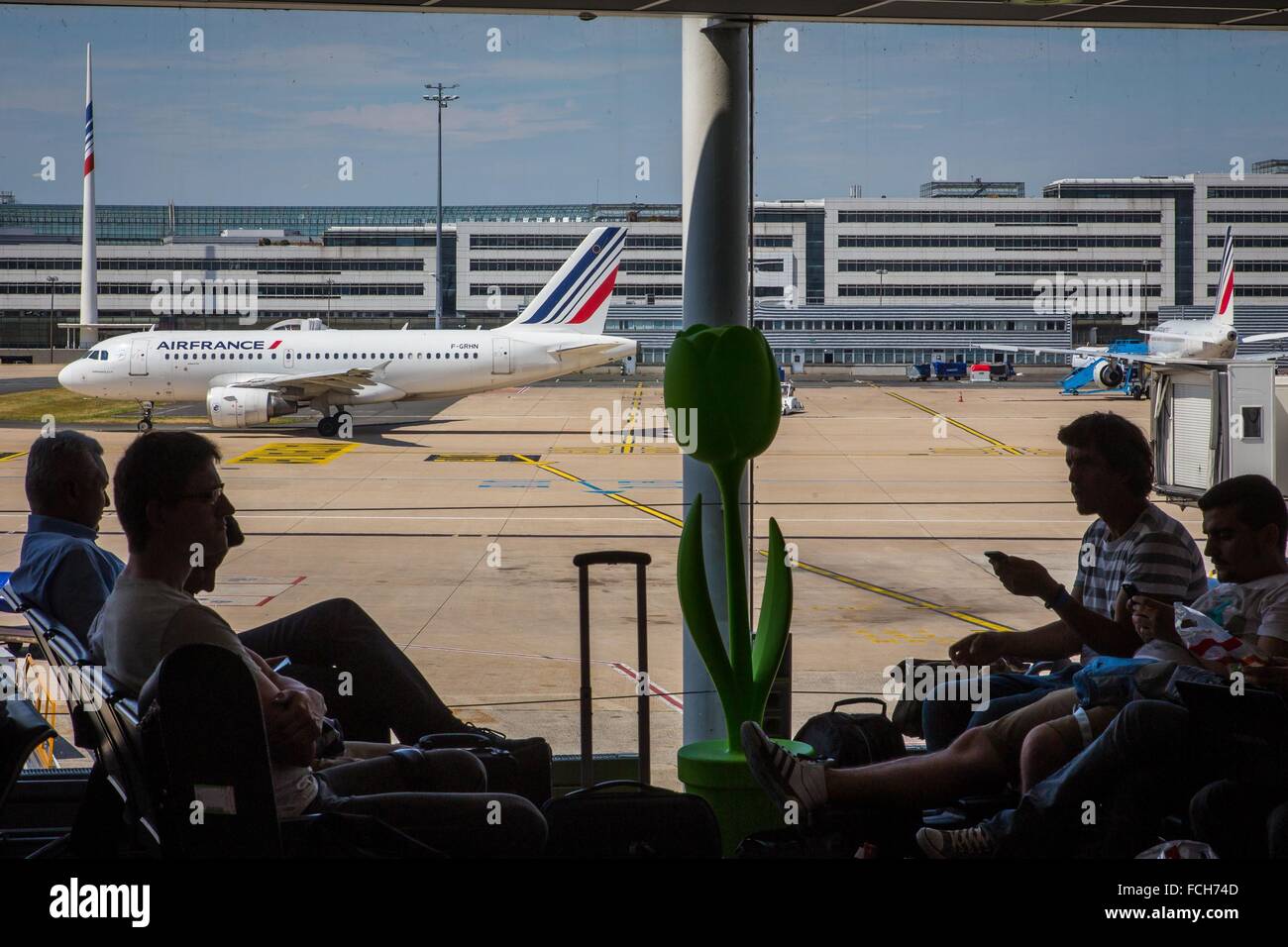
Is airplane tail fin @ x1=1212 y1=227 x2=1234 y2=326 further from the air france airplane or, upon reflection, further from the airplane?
the air france airplane

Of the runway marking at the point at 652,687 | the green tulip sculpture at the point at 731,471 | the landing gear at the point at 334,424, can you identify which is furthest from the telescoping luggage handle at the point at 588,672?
the landing gear at the point at 334,424

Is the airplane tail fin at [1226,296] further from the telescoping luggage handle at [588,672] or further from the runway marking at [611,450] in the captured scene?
the telescoping luggage handle at [588,672]

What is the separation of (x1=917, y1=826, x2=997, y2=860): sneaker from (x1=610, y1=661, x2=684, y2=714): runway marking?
294cm

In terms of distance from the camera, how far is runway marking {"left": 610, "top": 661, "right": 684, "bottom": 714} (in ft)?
19.4

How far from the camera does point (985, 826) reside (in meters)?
2.78

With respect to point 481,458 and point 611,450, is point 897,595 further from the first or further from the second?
point 611,450

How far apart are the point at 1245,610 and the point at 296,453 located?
19197mm

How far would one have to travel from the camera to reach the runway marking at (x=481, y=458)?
777 inches

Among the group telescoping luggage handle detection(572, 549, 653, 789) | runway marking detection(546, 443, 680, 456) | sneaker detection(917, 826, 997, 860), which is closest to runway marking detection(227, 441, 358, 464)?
runway marking detection(546, 443, 680, 456)

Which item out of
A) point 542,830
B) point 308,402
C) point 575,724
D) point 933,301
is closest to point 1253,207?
point 933,301
